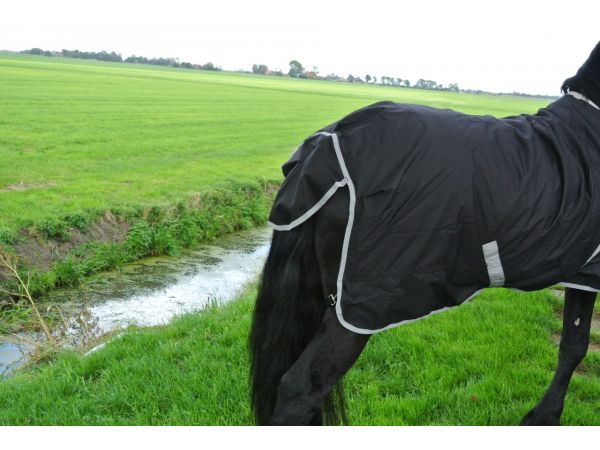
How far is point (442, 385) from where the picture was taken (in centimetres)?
381

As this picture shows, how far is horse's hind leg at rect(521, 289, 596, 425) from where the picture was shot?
3268mm

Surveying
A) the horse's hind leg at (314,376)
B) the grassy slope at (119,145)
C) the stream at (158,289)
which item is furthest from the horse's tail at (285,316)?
the grassy slope at (119,145)

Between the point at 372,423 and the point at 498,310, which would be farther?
the point at 498,310

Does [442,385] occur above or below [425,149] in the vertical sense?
below

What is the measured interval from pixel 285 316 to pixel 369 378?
4.78ft

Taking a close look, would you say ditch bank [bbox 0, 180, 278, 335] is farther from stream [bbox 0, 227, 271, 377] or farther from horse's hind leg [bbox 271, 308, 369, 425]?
horse's hind leg [bbox 271, 308, 369, 425]

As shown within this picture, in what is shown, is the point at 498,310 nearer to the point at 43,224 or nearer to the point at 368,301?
the point at 368,301

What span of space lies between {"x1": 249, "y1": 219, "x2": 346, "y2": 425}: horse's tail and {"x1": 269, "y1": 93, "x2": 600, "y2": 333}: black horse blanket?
0.18 m

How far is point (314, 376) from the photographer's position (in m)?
2.59

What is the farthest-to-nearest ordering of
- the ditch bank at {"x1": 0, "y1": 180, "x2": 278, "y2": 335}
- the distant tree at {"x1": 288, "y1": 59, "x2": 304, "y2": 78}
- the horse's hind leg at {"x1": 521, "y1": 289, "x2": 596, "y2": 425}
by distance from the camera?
the distant tree at {"x1": 288, "y1": 59, "x2": 304, "y2": 78} < the ditch bank at {"x1": 0, "y1": 180, "x2": 278, "y2": 335} < the horse's hind leg at {"x1": 521, "y1": 289, "x2": 596, "y2": 425}

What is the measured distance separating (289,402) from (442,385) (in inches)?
63.1

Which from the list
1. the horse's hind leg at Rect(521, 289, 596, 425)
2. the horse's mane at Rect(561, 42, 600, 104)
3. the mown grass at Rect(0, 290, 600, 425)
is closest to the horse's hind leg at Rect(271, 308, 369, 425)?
the mown grass at Rect(0, 290, 600, 425)

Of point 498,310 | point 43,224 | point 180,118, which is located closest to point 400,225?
point 498,310

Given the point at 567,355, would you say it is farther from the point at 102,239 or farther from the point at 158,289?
the point at 102,239
